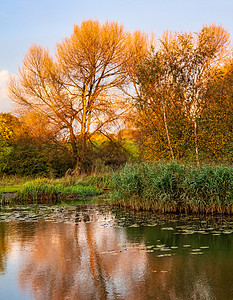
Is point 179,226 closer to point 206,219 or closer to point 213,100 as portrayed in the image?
point 206,219

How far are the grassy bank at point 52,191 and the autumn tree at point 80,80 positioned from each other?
6.49 metres

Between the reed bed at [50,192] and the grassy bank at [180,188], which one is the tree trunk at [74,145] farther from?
the grassy bank at [180,188]

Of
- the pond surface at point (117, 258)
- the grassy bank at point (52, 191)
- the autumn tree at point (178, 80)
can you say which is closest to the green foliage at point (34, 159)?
the grassy bank at point (52, 191)

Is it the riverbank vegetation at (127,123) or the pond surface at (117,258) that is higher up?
the riverbank vegetation at (127,123)

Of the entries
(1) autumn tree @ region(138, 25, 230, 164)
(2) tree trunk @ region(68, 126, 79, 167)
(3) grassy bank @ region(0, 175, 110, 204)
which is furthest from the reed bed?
(2) tree trunk @ region(68, 126, 79, 167)

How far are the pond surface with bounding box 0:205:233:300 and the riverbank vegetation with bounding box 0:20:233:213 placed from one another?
148 cm

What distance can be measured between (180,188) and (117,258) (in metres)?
5.39

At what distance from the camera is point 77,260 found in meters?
7.12

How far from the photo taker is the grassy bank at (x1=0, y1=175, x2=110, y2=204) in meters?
17.5

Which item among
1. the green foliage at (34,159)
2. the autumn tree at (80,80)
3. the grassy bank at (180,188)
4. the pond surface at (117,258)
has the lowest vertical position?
the pond surface at (117,258)

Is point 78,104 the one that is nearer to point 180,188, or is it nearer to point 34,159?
point 34,159

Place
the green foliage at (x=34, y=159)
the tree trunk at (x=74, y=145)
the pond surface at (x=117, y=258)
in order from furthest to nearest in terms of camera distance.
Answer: the tree trunk at (x=74, y=145) → the green foliage at (x=34, y=159) → the pond surface at (x=117, y=258)

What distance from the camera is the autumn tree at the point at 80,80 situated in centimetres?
2712

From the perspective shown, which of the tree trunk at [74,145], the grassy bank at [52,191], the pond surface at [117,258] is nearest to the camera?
the pond surface at [117,258]
